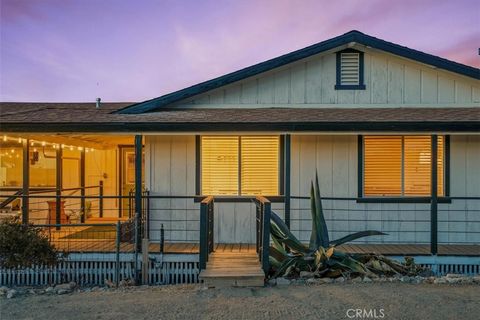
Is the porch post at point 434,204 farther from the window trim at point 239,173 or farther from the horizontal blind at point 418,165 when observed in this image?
the window trim at point 239,173

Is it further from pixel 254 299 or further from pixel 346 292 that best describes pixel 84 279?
pixel 346 292

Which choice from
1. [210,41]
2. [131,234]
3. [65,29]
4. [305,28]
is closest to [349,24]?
[305,28]

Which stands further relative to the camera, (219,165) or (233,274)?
(219,165)

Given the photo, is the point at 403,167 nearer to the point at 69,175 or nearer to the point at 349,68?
the point at 349,68

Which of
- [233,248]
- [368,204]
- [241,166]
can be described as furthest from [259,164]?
[368,204]

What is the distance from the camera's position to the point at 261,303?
17.2ft

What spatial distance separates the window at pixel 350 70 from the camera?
888cm

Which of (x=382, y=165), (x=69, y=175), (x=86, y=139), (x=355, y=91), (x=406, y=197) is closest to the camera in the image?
(x=406, y=197)

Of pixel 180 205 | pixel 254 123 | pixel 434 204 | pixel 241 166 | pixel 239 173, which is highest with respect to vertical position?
pixel 254 123

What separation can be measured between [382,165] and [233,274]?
4462mm

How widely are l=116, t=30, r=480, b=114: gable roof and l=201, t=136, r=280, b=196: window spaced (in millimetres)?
1207

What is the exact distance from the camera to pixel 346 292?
5.66 meters

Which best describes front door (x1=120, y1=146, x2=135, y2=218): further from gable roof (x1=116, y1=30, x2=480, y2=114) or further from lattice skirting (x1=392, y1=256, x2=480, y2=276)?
lattice skirting (x1=392, y1=256, x2=480, y2=276)

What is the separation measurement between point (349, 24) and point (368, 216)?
1391 centimetres
